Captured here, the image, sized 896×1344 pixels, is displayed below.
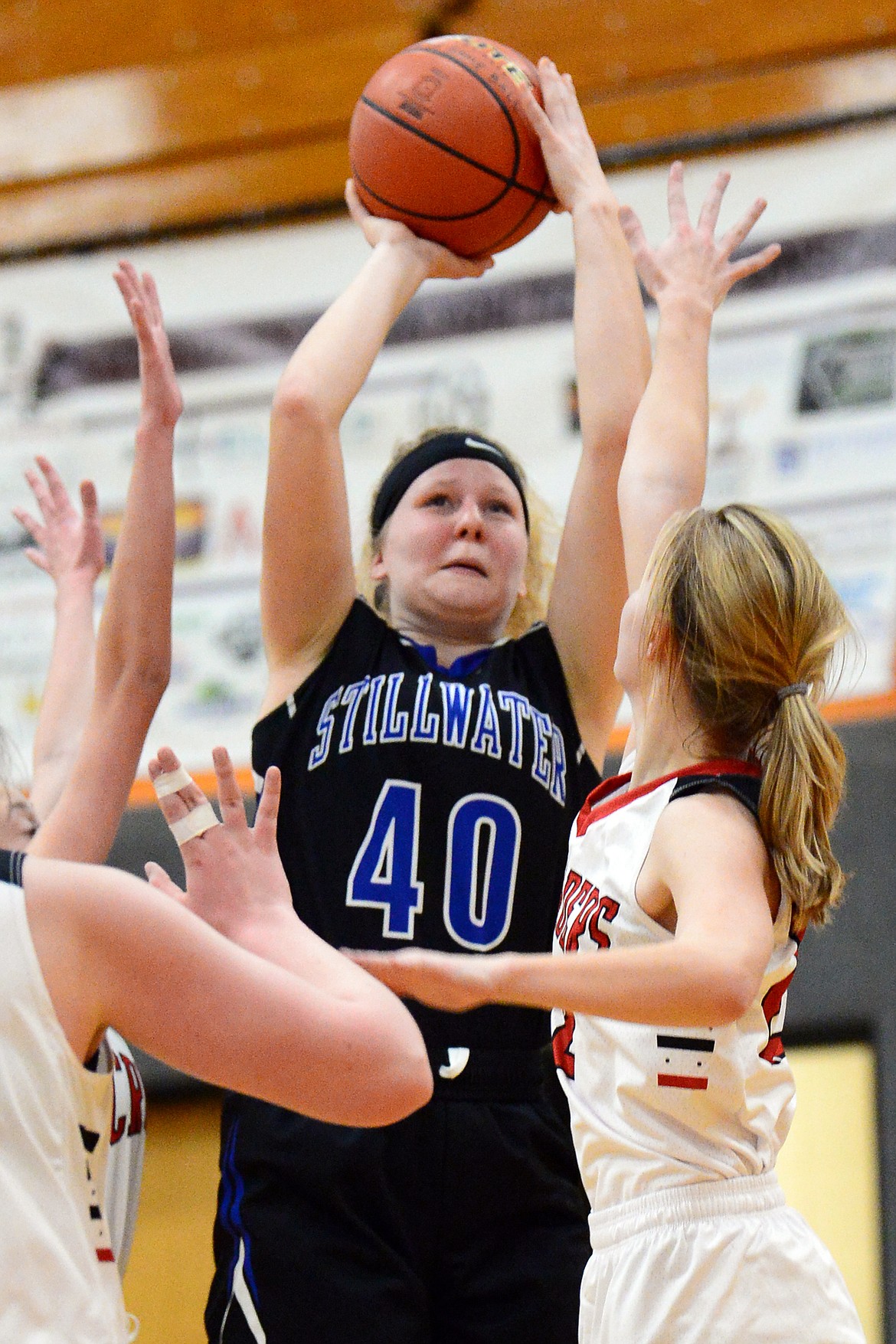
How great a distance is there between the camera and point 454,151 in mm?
2746

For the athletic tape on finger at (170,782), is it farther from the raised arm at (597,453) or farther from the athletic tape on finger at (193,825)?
the raised arm at (597,453)

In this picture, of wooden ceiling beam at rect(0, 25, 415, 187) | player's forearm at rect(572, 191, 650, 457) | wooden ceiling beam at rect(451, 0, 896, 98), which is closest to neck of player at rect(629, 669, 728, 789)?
player's forearm at rect(572, 191, 650, 457)

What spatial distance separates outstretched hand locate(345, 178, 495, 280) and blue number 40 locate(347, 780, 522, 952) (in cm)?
95

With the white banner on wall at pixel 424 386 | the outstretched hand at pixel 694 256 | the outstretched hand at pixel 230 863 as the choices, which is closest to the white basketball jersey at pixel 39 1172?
the outstretched hand at pixel 230 863

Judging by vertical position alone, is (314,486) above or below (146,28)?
below

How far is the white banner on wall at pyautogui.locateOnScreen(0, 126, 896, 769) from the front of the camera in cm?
455

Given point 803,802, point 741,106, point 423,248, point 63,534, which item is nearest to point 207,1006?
point 803,802

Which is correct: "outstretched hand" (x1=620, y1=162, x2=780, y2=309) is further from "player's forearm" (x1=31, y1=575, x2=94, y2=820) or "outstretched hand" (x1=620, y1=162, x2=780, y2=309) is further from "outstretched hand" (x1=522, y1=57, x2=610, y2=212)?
"player's forearm" (x1=31, y1=575, x2=94, y2=820)

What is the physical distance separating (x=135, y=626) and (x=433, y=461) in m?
0.60

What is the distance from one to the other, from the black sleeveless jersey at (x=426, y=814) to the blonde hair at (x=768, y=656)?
53 cm

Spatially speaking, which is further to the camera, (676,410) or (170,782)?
(676,410)

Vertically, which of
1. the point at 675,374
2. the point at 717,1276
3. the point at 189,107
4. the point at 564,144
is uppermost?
the point at 189,107

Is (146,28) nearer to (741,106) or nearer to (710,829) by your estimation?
(741,106)

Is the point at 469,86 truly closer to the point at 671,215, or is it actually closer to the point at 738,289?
the point at 671,215
